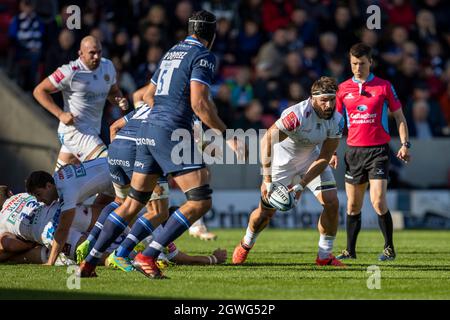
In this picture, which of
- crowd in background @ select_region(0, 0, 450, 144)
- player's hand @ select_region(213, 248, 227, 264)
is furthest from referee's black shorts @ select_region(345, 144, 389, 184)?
crowd in background @ select_region(0, 0, 450, 144)

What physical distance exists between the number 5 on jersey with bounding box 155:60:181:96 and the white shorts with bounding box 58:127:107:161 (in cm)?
392

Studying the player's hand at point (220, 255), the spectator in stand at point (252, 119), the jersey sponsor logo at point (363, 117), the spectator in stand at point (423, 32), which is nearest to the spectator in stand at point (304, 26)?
the spectator in stand at point (423, 32)

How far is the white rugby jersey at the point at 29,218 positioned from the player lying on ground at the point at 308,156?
83.2 inches

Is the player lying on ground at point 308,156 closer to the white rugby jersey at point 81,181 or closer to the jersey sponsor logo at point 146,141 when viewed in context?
the white rugby jersey at point 81,181

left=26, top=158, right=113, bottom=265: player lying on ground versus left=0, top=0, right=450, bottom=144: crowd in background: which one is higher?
left=0, top=0, right=450, bottom=144: crowd in background

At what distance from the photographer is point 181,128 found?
910cm

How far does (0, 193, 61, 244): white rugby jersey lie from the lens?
11.1 m

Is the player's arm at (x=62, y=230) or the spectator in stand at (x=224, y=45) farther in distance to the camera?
the spectator in stand at (x=224, y=45)

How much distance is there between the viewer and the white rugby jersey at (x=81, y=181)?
35.1 ft

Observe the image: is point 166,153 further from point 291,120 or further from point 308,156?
point 308,156

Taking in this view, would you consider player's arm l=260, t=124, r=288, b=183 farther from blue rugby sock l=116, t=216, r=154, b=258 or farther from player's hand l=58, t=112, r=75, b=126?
player's hand l=58, t=112, r=75, b=126

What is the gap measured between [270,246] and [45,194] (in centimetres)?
441
